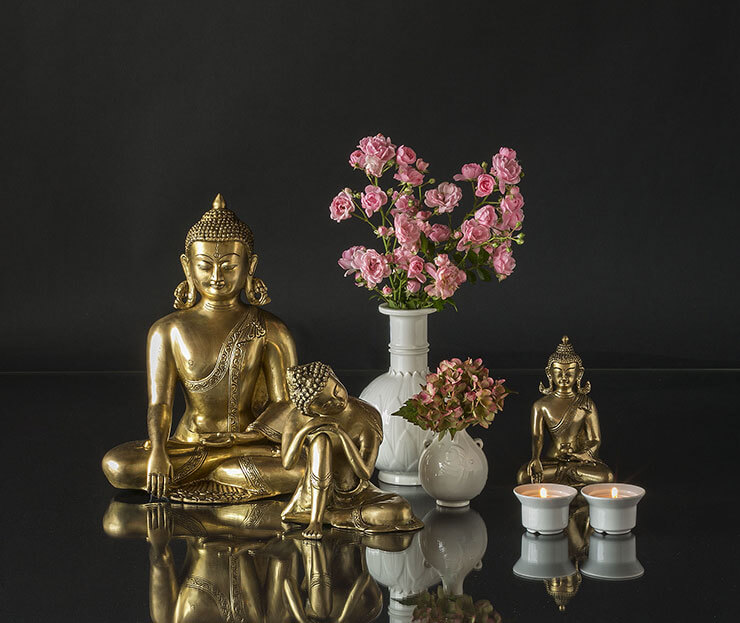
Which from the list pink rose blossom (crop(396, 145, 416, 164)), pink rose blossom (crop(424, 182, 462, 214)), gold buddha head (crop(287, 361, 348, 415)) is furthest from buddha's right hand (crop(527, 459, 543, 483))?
pink rose blossom (crop(396, 145, 416, 164))

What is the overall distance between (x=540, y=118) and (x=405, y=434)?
5.24ft

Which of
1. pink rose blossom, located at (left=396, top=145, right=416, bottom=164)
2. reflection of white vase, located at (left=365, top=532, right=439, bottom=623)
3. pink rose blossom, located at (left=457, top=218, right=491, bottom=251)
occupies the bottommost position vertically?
reflection of white vase, located at (left=365, top=532, right=439, bottom=623)

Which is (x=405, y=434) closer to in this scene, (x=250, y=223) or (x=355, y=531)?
(x=355, y=531)

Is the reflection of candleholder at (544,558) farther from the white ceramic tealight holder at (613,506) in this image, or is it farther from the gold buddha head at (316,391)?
the gold buddha head at (316,391)

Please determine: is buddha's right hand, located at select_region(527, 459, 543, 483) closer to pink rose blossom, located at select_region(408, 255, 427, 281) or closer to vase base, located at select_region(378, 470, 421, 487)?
vase base, located at select_region(378, 470, 421, 487)

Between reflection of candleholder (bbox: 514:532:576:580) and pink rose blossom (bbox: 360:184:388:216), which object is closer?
reflection of candleholder (bbox: 514:532:576:580)

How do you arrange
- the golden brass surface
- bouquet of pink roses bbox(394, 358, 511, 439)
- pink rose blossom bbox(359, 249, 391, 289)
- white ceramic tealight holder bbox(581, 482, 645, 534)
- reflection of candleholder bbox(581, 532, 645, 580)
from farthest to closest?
pink rose blossom bbox(359, 249, 391, 289)
bouquet of pink roses bbox(394, 358, 511, 439)
white ceramic tealight holder bbox(581, 482, 645, 534)
reflection of candleholder bbox(581, 532, 645, 580)
the golden brass surface

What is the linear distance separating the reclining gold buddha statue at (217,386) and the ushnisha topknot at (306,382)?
20 centimetres

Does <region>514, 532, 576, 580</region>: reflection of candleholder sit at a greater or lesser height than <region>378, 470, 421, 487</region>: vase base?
lesser

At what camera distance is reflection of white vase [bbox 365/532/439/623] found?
2.31 m

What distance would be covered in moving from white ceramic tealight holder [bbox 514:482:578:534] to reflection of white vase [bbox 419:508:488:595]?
0.10 m

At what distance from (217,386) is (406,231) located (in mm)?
548

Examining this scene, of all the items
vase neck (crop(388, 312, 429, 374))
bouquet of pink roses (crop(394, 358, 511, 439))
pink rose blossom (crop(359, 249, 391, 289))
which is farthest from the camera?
vase neck (crop(388, 312, 429, 374))

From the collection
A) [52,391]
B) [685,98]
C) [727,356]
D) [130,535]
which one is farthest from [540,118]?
[130,535]
